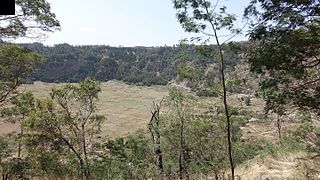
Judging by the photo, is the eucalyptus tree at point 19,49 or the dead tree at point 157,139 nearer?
the eucalyptus tree at point 19,49

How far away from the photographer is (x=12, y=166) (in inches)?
963

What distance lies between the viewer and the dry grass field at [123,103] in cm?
11731

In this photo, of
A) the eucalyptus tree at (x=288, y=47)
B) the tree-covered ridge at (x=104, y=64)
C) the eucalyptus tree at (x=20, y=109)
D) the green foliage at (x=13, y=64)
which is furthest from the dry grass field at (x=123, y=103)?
the eucalyptus tree at (x=288, y=47)

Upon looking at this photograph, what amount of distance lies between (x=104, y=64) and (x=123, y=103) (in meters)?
30.2

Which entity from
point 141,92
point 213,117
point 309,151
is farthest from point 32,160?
point 141,92

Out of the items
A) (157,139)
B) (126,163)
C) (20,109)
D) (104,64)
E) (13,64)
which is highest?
(13,64)

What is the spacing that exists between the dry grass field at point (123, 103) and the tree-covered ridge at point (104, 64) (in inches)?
202

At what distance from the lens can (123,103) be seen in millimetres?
149250

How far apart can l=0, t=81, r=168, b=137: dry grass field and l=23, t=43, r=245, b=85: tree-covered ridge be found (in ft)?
16.8

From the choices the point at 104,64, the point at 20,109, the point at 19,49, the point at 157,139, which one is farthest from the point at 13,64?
the point at 104,64

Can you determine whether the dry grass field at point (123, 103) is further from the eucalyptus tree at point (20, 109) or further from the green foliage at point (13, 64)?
the green foliage at point (13, 64)

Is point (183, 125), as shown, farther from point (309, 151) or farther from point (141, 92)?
point (141, 92)

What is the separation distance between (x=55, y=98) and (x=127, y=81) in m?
149

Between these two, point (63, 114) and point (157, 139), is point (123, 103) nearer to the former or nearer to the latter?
point (157, 139)
